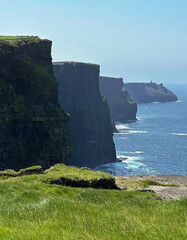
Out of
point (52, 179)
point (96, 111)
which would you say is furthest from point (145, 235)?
point (96, 111)

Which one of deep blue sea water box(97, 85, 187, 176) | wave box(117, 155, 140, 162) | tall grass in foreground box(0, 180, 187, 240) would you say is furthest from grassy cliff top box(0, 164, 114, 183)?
wave box(117, 155, 140, 162)

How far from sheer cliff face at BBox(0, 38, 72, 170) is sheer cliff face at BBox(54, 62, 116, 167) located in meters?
61.8

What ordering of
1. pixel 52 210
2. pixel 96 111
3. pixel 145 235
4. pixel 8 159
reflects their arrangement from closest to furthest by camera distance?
pixel 145 235
pixel 52 210
pixel 8 159
pixel 96 111

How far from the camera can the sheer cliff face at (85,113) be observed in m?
153

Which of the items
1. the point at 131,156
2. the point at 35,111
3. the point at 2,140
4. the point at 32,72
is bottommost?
the point at 131,156

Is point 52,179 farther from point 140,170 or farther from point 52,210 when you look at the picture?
point 140,170

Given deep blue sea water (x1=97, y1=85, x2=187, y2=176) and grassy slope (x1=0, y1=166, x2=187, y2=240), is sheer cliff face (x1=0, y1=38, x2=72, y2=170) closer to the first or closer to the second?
deep blue sea water (x1=97, y1=85, x2=187, y2=176)

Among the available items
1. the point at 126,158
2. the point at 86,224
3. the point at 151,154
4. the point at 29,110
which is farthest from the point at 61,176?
the point at 151,154

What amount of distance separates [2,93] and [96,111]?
8673 centimetres

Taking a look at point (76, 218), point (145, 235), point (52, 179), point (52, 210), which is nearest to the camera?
point (145, 235)

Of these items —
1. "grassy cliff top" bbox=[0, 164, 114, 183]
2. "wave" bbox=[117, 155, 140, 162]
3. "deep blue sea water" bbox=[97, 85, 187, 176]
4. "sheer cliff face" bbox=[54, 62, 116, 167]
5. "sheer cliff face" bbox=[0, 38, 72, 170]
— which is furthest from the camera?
"sheer cliff face" bbox=[54, 62, 116, 167]

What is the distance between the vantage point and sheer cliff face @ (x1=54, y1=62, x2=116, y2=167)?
153 metres

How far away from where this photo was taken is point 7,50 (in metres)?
84.8

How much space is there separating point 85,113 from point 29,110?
7744 cm
